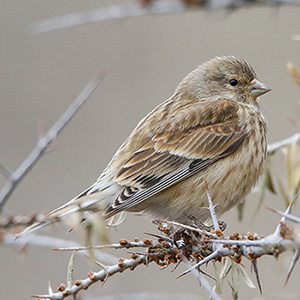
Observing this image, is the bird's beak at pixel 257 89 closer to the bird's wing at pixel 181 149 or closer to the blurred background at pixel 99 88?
the bird's wing at pixel 181 149

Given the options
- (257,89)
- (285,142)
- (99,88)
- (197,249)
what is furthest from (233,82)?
(99,88)

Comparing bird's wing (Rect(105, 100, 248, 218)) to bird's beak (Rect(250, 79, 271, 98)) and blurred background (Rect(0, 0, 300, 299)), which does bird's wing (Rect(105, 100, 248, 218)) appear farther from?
blurred background (Rect(0, 0, 300, 299))

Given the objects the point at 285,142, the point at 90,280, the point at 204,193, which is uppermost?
the point at 90,280

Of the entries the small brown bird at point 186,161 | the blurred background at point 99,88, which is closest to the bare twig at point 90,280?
the small brown bird at point 186,161

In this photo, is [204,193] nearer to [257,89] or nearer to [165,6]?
[257,89]

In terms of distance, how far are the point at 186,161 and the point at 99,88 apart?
4.07 m

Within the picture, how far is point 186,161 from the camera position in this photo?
191 inches

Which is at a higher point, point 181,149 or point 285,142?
point 181,149

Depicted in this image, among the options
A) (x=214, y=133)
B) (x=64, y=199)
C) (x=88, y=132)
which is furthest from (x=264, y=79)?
(x=214, y=133)

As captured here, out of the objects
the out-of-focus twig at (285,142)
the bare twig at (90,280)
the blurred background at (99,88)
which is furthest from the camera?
the blurred background at (99,88)

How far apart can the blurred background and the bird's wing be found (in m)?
2.12

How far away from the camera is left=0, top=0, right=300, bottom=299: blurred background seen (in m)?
7.46

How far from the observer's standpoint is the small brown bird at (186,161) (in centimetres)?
463

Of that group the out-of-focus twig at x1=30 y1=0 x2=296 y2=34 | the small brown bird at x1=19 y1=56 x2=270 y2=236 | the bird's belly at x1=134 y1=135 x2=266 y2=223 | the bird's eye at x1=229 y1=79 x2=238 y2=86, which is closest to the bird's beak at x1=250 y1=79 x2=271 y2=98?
the small brown bird at x1=19 y1=56 x2=270 y2=236
